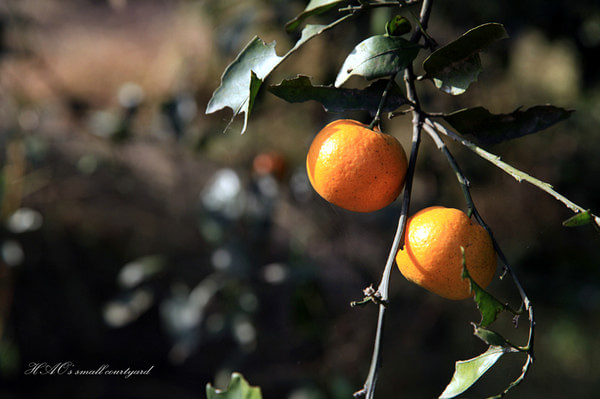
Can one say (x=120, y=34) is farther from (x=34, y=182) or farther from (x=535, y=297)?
(x=535, y=297)

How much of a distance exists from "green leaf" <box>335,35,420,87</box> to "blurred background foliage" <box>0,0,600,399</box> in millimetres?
630

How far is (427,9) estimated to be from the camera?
493 millimetres

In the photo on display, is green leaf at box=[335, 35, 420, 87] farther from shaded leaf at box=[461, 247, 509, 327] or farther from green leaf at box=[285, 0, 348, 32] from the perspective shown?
shaded leaf at box=[461, 247, 509, 327]

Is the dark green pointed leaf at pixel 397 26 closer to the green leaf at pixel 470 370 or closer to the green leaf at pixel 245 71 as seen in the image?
the green leaf at pixel 245 71

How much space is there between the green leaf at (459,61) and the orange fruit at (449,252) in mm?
124

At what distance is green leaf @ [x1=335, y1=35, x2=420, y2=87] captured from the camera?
45 centimetres

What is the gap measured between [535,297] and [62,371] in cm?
151

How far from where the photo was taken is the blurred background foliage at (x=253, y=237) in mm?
1270

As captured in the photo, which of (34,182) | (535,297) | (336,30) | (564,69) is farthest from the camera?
(564,69)

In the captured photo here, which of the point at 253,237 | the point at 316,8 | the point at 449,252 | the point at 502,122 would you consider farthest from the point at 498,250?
the point at 253,237

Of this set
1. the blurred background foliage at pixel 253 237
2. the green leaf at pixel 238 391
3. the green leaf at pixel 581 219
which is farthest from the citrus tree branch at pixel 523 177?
the blurred background foliage at pixel 253 237

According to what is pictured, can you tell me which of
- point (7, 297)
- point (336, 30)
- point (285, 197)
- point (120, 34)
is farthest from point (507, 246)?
point (120, 34)

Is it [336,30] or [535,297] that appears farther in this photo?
[535,297]

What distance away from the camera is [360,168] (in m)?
0.46
